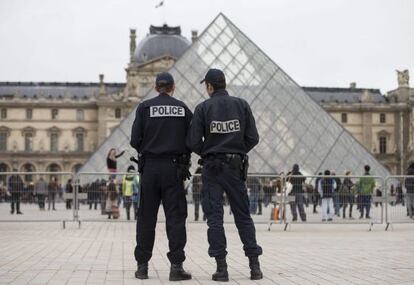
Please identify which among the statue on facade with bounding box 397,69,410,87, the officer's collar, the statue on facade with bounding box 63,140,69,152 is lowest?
the officer's collar

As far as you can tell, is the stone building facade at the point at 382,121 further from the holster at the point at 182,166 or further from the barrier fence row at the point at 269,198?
the holster at the point at 182,166

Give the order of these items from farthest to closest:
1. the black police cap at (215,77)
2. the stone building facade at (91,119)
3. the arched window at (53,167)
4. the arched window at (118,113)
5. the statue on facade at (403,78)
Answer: the statue on facade at (403,78), the arched window at (53,167), the stone building facade at (91,119), the arched window at (118,113), the black police cap at (215,77)

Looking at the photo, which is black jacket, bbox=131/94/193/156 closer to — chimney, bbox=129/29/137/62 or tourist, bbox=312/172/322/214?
tourist, bbox=312/172/322/214

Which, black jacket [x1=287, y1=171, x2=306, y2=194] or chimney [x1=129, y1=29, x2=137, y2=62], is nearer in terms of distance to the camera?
black jacket [x1=287, y1=171, x2=306, y2=194]

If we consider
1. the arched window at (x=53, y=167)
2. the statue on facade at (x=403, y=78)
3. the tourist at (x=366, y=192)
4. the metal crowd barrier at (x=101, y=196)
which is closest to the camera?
the metal crowd barrier at (x=101, y=196)

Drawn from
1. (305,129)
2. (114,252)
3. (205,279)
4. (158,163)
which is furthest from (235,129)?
(305,129)

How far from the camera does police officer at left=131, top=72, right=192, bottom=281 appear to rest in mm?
6402

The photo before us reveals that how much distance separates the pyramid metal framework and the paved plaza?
505 inches

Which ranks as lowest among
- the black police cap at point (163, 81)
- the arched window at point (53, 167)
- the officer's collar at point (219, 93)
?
the officer's collar at point (219, 93)

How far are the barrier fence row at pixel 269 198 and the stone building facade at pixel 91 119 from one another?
60.8 meters

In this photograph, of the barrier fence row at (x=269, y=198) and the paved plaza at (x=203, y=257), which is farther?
the barrier fence row at (x=269, y=198)

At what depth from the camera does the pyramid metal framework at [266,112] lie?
25.7 meters

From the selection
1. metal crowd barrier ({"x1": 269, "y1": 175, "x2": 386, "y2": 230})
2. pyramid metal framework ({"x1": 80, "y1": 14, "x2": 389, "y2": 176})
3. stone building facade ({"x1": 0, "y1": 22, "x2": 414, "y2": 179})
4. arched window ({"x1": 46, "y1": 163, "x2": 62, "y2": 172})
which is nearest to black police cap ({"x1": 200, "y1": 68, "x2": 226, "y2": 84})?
metal crowd barrier ({"x1": 269, "y1": 175, "x2": 386, "y2": 230})

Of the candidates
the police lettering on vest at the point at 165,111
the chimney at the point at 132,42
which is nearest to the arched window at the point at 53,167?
the chimney at the point at 132,42
